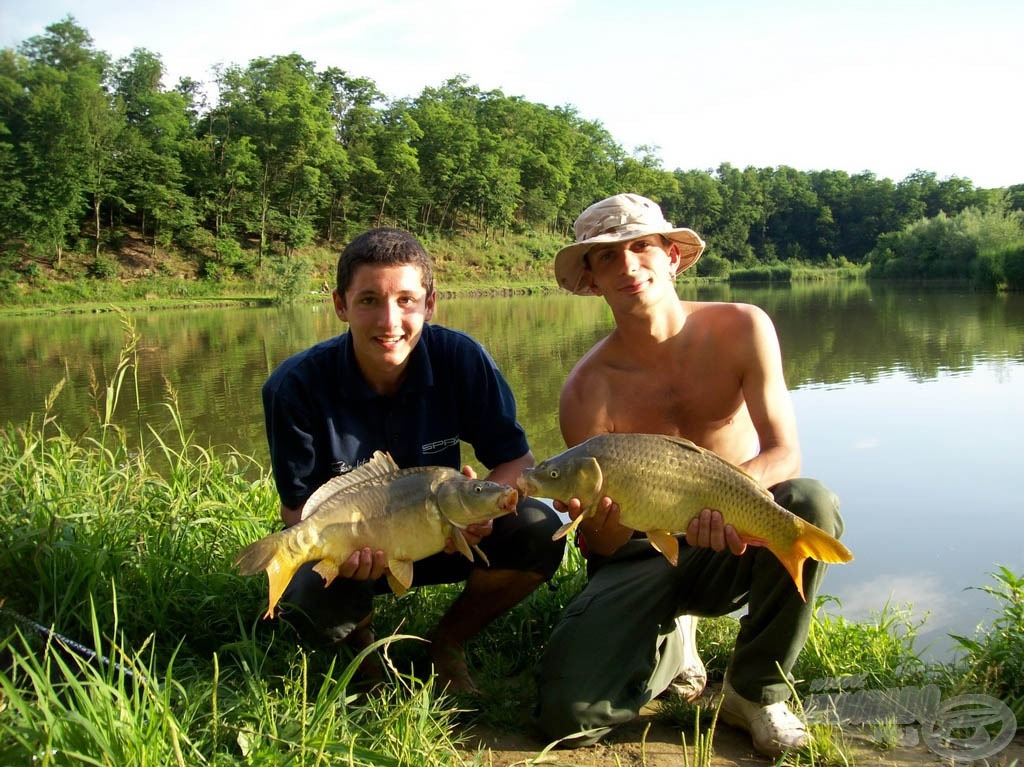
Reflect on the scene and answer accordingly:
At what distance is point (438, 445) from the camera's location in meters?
2.84

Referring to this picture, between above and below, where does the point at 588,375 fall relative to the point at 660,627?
above

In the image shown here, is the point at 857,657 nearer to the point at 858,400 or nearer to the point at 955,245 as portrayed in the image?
the point at 858,400

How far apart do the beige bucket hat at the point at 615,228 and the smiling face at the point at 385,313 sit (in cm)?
52

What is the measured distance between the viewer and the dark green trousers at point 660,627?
91.5 inches

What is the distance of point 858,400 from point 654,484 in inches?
361

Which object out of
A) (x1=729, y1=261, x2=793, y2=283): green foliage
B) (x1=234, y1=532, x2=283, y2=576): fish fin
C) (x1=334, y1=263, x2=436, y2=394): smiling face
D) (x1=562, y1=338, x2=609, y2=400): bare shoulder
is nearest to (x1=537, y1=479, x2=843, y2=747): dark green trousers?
(x1=562, y1=338, x2=609, y2=400): bare shoulder

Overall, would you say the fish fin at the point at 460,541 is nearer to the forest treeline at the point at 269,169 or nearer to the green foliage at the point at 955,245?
the forest treeline at the point at 269,169

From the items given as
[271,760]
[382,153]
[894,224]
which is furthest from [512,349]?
[894,224]

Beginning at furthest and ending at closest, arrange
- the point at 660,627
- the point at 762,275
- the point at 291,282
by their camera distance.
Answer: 1. the point at 762,275
2. the point at 291,282
3. the point at 660,627

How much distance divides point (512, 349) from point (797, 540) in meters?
14.3

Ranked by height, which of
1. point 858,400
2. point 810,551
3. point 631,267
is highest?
point 631,267

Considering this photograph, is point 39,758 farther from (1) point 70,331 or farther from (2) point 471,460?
(1) point 70,331

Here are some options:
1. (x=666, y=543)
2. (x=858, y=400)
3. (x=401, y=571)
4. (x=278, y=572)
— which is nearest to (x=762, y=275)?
(x=858, y=400)

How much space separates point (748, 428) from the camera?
118 inches
